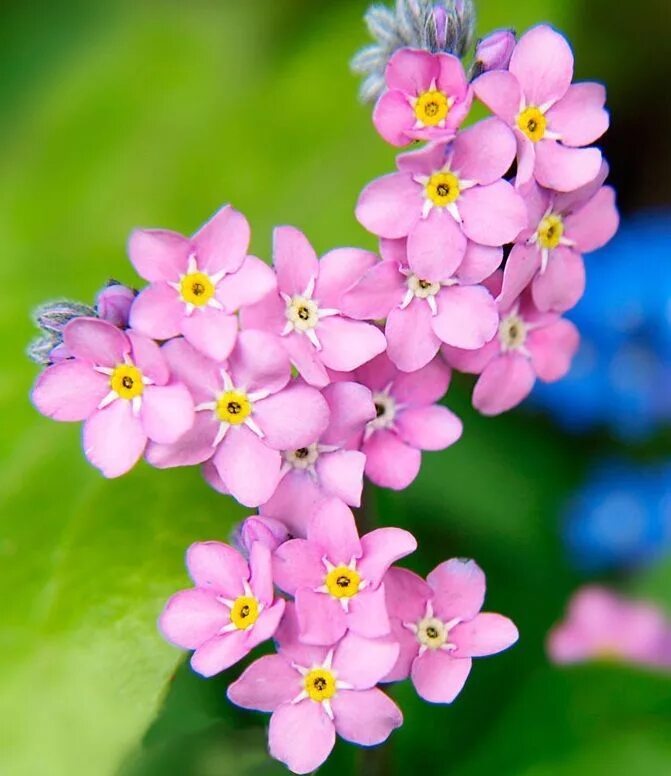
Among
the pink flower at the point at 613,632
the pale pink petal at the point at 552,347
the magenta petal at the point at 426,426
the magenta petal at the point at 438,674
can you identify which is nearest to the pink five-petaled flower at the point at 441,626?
the magenta petal at the point at 438,674

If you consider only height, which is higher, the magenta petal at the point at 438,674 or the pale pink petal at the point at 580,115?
the pale pink petal at the point at 580,115

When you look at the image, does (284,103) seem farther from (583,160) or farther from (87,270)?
(583,160)


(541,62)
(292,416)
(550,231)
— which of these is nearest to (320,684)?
(292,416)

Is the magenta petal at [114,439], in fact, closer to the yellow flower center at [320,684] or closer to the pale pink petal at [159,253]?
the pale pink petal at [159,253]

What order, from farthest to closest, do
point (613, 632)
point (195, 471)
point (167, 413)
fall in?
point (613, 632)
point (195, 471)
point (167, 413)

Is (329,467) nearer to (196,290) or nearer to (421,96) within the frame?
(196,290)

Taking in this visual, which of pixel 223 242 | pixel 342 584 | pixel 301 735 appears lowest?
pixel 301 735
